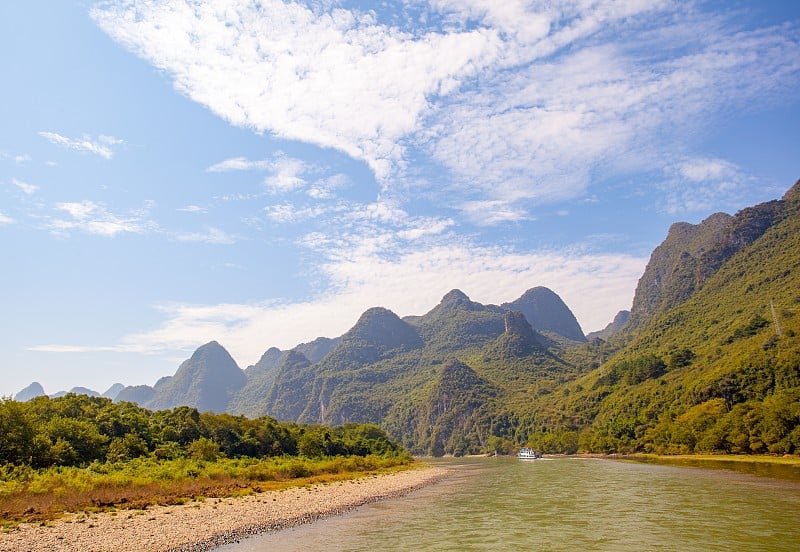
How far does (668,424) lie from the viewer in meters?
110

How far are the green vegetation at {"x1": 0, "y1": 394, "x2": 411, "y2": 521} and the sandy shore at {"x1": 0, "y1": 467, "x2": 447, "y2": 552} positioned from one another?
311cm

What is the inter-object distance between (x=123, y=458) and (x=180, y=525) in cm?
3056

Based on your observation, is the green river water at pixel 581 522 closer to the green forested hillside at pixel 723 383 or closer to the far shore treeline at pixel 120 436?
the far shore treeline at pixel 120 436

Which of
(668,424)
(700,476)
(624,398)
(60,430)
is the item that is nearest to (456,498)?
(700,476)

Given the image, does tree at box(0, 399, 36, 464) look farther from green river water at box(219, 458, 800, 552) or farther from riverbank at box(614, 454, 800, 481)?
riverbank at box(614, 454, 800, 481)

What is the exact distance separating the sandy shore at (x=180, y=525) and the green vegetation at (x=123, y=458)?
10.2 ft

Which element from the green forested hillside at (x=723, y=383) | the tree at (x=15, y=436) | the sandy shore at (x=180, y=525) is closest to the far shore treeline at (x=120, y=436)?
the tree at (x=15, y=436)

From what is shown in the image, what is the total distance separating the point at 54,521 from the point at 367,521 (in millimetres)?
18840

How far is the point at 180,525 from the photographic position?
3047 centimetres

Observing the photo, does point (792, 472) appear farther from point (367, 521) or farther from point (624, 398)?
point (624, 398)

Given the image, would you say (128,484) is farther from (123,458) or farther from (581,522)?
(581,522)

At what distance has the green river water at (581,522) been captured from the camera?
923 inches

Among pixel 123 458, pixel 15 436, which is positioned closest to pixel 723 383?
pixel 123 458

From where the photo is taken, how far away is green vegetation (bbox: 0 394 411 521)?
1425 inches
